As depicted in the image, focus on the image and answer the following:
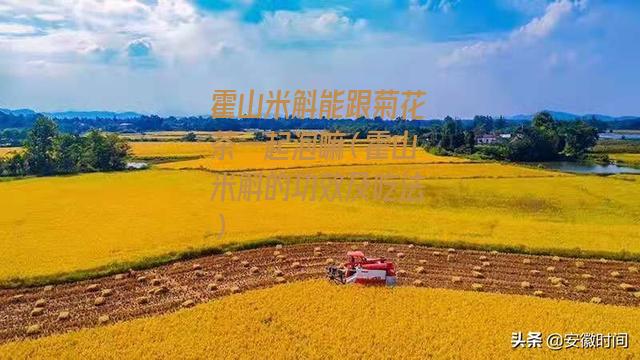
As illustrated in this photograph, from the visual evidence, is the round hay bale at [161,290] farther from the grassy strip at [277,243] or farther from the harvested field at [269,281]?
the grassy strip at [277,243]

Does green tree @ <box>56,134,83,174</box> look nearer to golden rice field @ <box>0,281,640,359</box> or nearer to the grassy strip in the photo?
the grassy strip

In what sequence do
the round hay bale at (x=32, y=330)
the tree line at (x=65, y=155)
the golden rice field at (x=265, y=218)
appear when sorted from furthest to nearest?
1. the tree line at (x=65, y=155)
2. the golden rice field at (x=265, y=218)
3. the round hay bale at (x=32, y=330)

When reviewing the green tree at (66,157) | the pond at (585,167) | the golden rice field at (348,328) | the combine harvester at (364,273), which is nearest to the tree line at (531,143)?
the pond at (585,167)

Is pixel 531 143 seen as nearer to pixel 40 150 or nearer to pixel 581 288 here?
pixel 581 288

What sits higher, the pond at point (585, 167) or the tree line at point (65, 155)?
the pond at point (585, 167)

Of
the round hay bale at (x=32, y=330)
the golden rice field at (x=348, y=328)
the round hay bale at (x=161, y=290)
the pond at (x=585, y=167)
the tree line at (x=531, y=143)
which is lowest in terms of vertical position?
the round hay bale at (x=32, y=330)

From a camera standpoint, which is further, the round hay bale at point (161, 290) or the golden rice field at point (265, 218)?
the golden rice field at point (265, 218)

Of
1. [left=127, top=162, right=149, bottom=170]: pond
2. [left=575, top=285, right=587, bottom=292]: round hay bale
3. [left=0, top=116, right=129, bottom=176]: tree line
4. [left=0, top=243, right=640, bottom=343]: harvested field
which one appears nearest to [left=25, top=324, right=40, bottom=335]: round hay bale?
[left=0, top=243, right=640, bottom=343]: harvested field

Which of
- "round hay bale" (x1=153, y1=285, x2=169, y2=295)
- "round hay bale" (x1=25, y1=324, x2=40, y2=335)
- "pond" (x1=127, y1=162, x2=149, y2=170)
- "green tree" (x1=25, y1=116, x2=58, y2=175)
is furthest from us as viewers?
"pond" (x1=127, y1=162, x2=149, y2=170)
